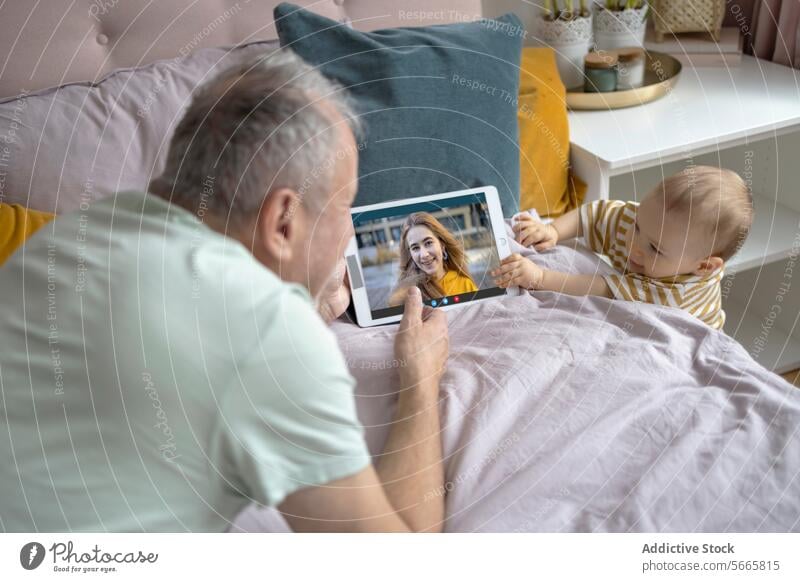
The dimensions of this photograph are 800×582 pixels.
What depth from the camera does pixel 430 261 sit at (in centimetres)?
105

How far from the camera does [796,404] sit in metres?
0.82

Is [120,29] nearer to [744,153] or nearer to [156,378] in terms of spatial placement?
Result: [156,378]

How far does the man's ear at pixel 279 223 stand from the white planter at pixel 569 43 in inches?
38.0

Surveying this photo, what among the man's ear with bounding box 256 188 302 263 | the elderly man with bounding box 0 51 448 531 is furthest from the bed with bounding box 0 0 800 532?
the man's ear with bounding box 256 188 302 263

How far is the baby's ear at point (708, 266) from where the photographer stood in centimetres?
101

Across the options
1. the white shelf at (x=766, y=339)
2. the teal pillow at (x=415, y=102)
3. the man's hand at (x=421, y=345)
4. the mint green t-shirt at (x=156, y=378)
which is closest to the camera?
the mint green t-shirt at (x=156, y=378)

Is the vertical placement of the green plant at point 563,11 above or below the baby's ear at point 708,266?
above

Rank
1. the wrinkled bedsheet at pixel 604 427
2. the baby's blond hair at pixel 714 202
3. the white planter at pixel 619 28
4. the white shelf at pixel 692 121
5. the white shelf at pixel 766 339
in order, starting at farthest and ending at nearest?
the white planter at pixel 619 28 → the white shelf at pixel 766 339 → the white shelf at pixel 692 121 → the baby's blond hair at pixel 714 202 → the wrinkled bedsheet at pixel 604 427

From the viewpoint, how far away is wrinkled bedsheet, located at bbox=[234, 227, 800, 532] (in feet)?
2.45

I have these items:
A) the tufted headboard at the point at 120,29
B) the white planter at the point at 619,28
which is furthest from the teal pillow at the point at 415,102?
the white planter at the point at 619,28

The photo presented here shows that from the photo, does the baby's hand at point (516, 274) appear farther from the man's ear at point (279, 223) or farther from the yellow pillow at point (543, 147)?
the man's ear at point (279, 223)

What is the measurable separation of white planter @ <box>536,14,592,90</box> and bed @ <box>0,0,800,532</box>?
46 centimetres

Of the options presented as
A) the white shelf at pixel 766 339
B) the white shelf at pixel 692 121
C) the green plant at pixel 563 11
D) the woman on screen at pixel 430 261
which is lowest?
the white shelf at pixel 766 339

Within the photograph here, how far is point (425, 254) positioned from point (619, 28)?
2.48 ft
